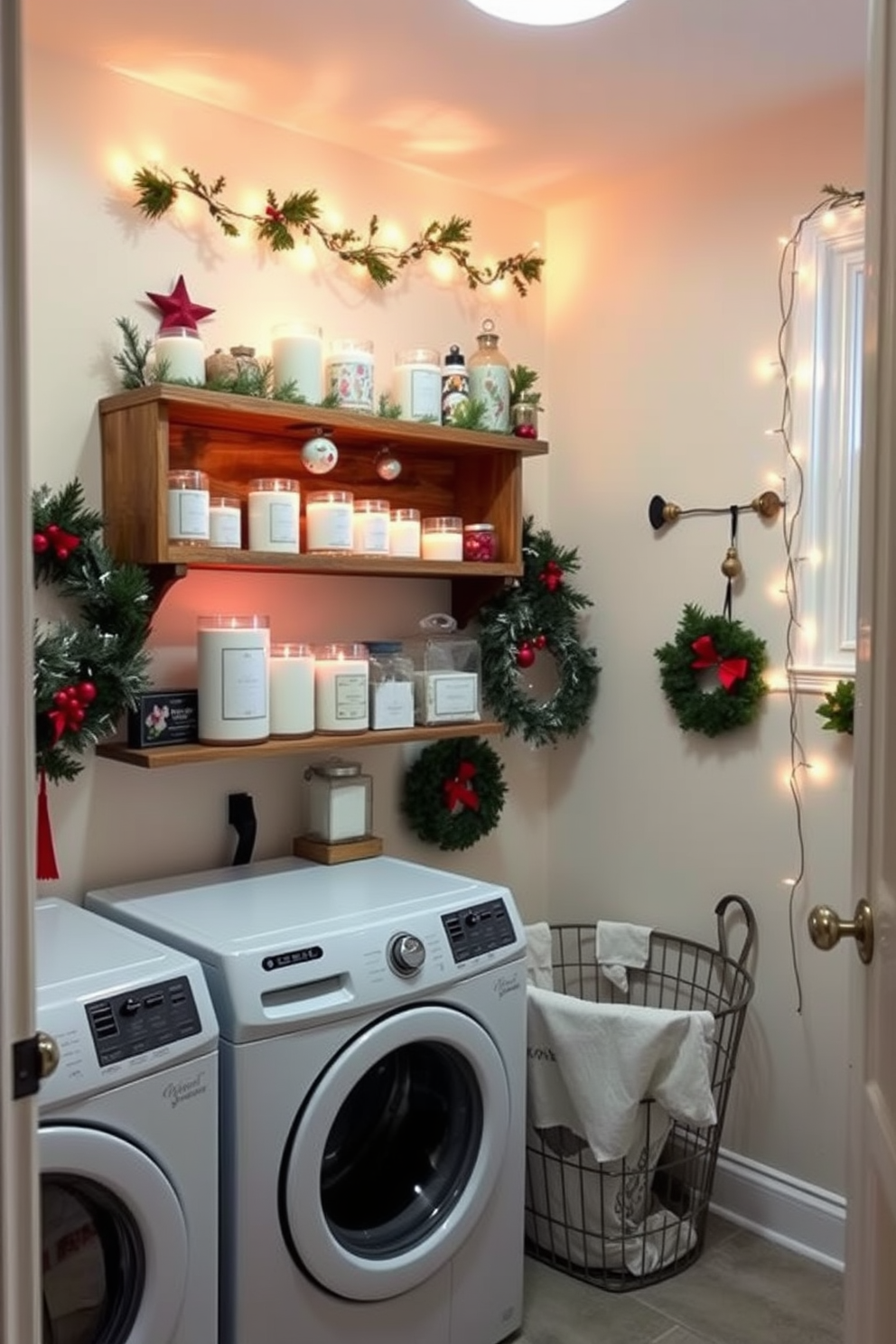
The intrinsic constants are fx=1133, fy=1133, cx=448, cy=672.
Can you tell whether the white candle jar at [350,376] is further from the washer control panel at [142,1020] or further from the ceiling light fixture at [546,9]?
the washer control panel at [142,1020]

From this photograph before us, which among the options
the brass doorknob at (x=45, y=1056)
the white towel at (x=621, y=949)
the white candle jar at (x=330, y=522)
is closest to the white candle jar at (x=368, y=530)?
the white candle jar at (x=330, y=522)

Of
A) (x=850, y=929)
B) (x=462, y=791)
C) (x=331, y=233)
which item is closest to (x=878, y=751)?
Result: (x=850, y=929)

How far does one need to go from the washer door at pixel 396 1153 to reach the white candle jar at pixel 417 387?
4.14ft

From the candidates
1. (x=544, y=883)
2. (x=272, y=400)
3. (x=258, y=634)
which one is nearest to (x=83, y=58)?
(x=272, y=400)

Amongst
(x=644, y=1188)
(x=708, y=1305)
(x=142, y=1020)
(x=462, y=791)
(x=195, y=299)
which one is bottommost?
(x=708, y=1305)

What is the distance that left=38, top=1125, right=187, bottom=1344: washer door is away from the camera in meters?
1.59

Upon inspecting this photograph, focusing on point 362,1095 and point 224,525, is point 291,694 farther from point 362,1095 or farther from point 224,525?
point 362,1095

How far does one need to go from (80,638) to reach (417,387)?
947mm

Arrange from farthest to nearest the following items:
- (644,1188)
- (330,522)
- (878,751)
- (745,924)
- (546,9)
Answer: (745,924), (644,1188), (330,522), (546,9), (878,751)

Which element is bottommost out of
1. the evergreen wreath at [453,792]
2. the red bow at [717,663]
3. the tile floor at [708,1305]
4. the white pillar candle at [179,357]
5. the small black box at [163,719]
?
the tile floor at [708,1305]

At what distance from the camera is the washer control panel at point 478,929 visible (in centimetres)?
209

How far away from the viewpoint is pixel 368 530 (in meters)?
2.38

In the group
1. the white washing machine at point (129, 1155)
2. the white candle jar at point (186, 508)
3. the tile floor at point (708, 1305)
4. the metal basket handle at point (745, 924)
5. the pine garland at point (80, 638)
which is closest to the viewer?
the white washing machine at point (129, 1155)

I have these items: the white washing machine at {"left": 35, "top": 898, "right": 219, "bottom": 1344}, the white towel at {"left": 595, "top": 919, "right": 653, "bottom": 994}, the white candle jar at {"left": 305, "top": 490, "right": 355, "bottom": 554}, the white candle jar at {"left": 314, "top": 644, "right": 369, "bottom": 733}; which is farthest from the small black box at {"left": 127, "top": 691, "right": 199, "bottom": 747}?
the white towel at {"left": 595, "top": 919, "right": 653, "bottom": 994}
